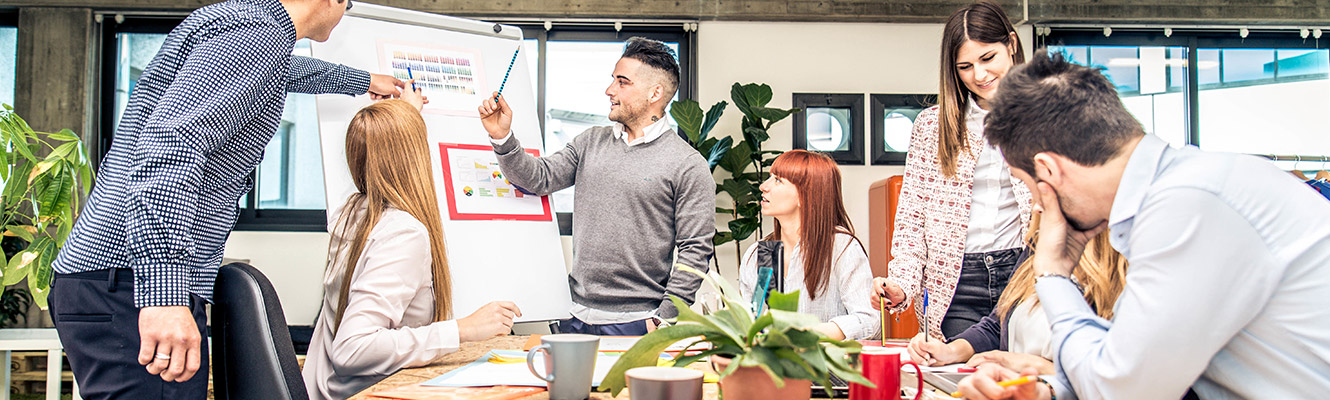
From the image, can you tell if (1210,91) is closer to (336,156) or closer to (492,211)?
(492,211)

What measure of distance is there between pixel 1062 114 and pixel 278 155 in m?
5.22

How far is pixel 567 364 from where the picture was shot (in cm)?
104

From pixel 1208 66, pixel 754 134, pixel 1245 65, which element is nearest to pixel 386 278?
pixel 754 134

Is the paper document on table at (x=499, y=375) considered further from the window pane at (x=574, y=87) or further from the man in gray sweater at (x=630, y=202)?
the window pane at (x=574, y=87)

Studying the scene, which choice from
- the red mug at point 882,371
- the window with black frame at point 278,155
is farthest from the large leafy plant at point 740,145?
the red mug at point 882,371

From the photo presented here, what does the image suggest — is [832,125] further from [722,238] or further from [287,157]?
[287,157]

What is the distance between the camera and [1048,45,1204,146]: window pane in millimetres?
5379

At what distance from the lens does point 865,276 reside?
2344mm

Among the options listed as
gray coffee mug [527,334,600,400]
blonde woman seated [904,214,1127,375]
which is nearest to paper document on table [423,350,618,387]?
gray coffee mug [527,334,600,400]

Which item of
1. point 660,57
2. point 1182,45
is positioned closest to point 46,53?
point 660,57

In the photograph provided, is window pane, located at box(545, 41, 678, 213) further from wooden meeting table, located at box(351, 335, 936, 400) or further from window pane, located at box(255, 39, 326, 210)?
wooden meeting table, located at box(351, 335, 936, 400)

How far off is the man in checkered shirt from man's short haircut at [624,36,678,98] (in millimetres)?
1404

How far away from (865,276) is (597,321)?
0.85 metres

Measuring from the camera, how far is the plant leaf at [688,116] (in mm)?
4684
